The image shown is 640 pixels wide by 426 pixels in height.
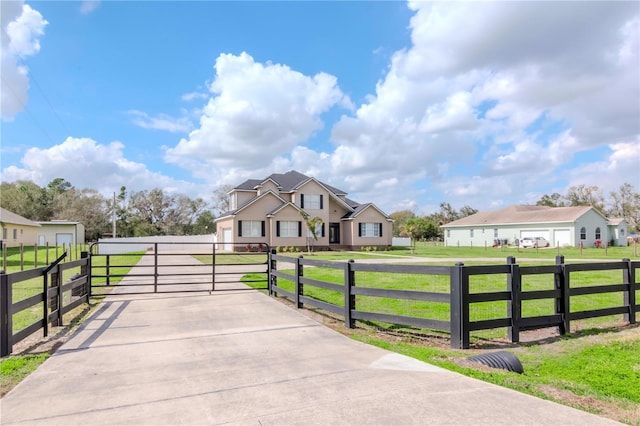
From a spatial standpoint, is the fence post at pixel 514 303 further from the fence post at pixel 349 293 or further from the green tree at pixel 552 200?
the green tree at pixel 552 200

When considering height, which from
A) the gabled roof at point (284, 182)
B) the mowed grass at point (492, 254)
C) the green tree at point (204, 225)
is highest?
the gabled roof at point (284, 182)

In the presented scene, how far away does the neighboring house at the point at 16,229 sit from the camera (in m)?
34.1

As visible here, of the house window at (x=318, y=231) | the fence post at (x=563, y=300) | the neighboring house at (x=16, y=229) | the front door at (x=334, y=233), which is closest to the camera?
the fence post at (x=563, y=300)

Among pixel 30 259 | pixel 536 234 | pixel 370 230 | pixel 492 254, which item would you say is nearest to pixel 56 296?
pixel 30 259

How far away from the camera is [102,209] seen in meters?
56.7

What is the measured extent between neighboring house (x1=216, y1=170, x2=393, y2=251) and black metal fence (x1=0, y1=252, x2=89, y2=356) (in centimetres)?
2180

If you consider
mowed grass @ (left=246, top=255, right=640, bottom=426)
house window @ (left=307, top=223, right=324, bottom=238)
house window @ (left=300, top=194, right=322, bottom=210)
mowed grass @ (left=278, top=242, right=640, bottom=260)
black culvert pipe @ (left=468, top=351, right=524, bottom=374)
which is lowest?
mowed grass @ (left=278, top=242, right=640, bottom=260)

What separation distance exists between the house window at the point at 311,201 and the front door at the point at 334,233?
2807mm

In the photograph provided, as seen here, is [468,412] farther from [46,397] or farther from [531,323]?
[46,397]

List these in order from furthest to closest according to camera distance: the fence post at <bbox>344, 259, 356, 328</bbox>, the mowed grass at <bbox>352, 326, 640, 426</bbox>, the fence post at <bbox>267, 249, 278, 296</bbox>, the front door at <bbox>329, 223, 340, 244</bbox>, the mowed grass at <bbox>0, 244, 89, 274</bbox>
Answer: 1. the front door at <bbox>329, 223, 340, 244</bbox>
2. the mowed grass at <bbox>0, 244, 89, 274</bbox>
3. the fence post at <bbox>267, 249, 278, 296</bbox>
4. the fence post at <bbox>344, 259, 356, 328</bbox>
5. the mowed grass at <bbox>352, 326, 640, 426</bbox>

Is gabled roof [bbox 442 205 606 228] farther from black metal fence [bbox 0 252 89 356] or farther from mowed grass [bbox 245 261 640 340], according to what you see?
black metal fence [bbox 0 252 89 356]

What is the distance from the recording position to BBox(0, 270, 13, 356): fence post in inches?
194

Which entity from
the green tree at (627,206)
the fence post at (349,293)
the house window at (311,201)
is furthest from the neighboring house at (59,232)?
the green tree at (627,206)

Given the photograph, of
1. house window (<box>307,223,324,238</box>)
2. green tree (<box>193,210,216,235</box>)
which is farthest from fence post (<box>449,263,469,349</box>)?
green tree (<box>193,210,216,235</box>)
